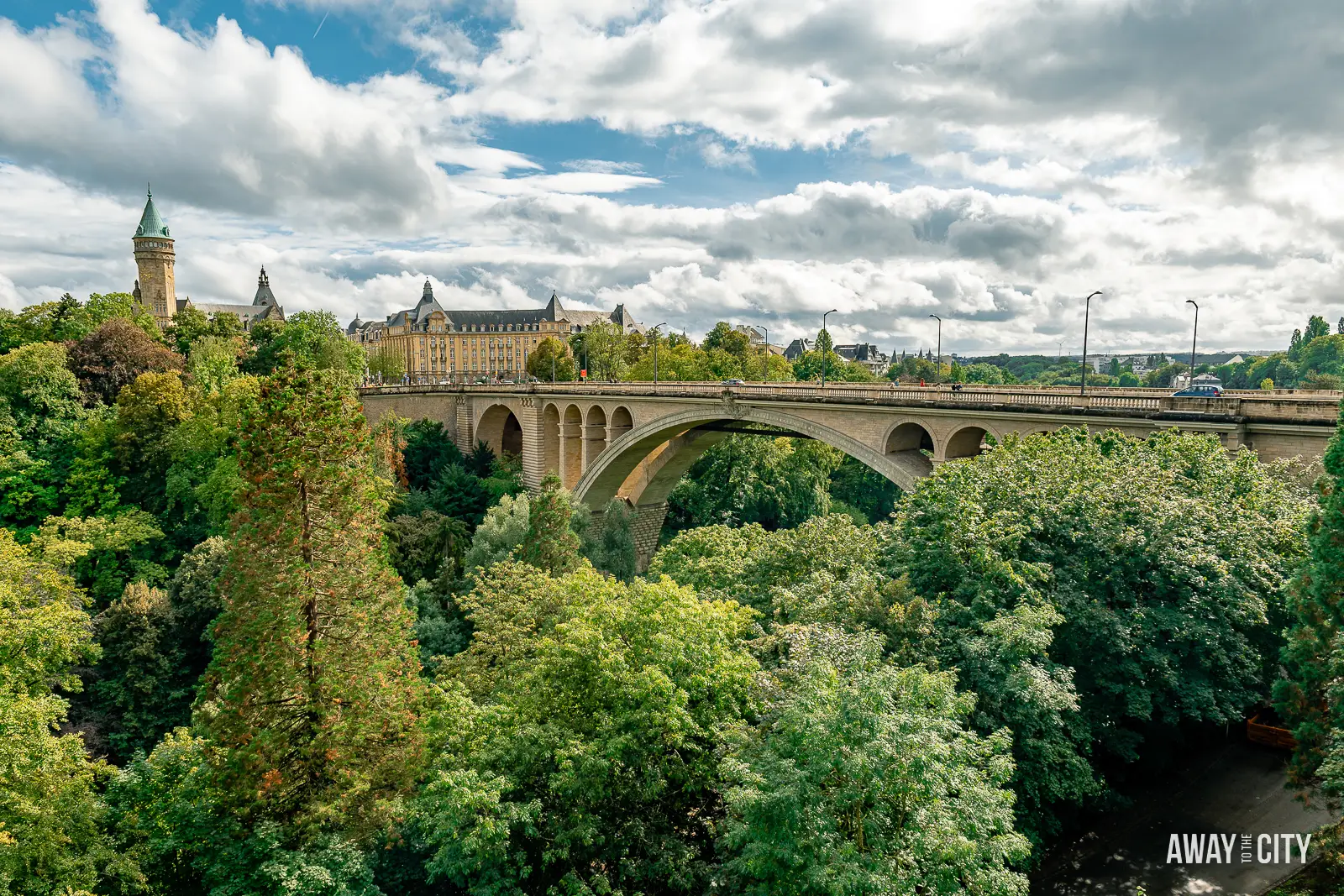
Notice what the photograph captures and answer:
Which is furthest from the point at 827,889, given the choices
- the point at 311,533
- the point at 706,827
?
the point at 311,533

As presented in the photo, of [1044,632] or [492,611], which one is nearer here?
[1044,632]

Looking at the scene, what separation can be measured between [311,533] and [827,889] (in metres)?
11.1

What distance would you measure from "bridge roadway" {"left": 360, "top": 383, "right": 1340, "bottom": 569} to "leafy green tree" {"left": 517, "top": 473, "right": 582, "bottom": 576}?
33.0ft

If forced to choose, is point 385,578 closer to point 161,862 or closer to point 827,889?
point 161,862

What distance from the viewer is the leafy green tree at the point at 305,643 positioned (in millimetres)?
14969

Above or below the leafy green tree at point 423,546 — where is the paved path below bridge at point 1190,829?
below

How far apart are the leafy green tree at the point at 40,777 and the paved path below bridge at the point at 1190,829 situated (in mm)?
19016

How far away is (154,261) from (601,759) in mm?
126536

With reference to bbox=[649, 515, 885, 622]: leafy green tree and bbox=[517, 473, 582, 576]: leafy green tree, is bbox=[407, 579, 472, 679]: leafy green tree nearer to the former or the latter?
bbox=[517, 473, 582, 576]: leafy green tree

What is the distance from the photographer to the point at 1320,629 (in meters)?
14.0

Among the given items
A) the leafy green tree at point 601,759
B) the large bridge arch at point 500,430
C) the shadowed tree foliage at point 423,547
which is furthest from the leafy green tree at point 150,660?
the large bridge arch at point 500,430

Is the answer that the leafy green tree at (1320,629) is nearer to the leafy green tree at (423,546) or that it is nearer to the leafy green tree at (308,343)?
the leafy green tree at (423,546)

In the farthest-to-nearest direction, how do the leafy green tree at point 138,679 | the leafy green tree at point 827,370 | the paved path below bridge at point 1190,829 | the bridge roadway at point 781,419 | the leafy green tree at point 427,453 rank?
the leafy green tree at point 827,370 < the leafy green tree at point 427,453 < the leafy green tree at point 138,679 < the bridge roadway at point 781,419 < the paved path below bridge at point 1190,829

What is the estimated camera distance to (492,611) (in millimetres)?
21109
